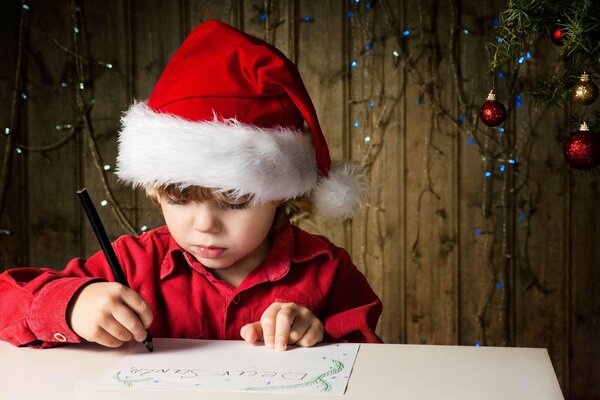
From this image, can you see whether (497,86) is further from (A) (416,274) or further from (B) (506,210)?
(A) (416,274)

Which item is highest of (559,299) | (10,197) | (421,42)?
(421,42)

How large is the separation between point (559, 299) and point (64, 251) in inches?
71.2

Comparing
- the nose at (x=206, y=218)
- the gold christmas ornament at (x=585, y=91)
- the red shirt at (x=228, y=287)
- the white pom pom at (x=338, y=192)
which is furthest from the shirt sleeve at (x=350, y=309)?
the gold christmas ornament at (x=585, y=91)

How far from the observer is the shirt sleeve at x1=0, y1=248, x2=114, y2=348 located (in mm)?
862

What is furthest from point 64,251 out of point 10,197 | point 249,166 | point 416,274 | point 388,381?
point 388,381

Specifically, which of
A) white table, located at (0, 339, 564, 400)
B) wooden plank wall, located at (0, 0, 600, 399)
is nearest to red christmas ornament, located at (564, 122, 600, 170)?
white table, located at (0, 339, 564, 400)

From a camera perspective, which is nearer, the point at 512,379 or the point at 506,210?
the point at 512,379

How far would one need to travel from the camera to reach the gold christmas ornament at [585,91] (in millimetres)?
1189

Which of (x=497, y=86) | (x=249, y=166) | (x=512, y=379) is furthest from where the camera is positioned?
(x=497, y=86)

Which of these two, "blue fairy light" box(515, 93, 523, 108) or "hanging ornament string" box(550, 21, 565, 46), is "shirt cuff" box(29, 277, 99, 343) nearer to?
"hanging ornament string" box(550, 21, 565, 46)

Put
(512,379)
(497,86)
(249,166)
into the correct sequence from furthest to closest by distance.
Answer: (497,86)
(249,166)
(512,379)

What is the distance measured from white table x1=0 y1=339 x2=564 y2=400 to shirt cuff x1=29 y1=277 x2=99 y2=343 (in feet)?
0.06

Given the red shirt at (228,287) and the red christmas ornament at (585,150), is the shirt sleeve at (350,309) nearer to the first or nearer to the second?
the red shirt at (228,287)

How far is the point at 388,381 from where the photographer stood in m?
0.71
